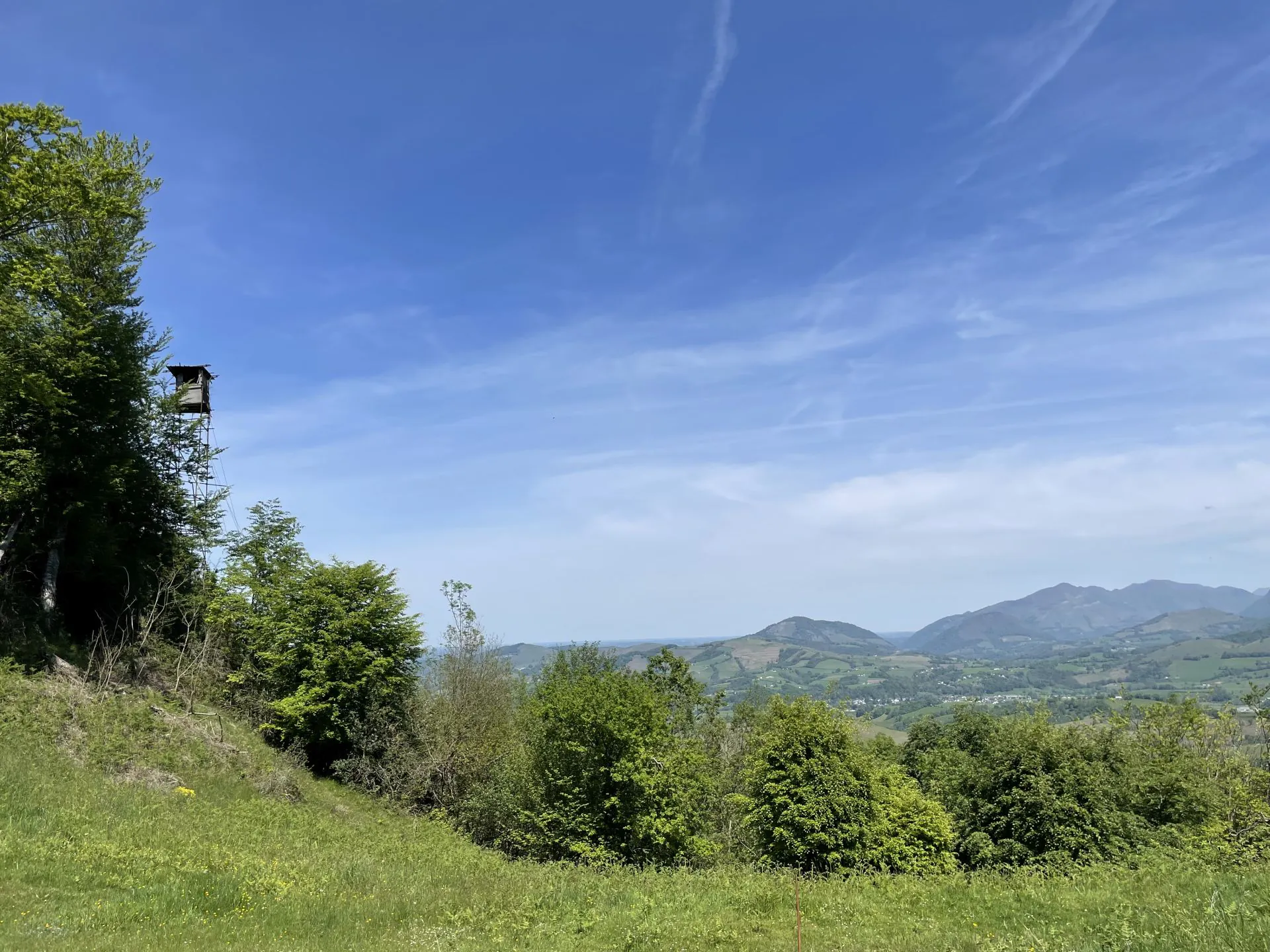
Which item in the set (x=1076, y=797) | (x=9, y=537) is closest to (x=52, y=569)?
(x=9, y=537)

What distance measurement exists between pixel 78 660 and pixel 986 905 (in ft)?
105

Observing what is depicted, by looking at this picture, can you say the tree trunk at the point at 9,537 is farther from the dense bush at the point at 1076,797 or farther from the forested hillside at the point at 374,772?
the dense bush at the point at 1076,797

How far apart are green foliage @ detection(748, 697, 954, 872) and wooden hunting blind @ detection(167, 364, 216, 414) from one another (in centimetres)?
3963

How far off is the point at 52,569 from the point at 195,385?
59.9ft

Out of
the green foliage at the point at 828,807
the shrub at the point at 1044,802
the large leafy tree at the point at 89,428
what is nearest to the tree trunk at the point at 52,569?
the large leafy tree at the point at 89,428

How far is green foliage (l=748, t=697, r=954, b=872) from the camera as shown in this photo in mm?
25094

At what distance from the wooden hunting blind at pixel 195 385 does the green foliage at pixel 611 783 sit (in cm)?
3011

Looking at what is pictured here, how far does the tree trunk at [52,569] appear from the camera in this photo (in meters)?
27.9

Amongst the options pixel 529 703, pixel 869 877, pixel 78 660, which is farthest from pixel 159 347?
pixel 869 877

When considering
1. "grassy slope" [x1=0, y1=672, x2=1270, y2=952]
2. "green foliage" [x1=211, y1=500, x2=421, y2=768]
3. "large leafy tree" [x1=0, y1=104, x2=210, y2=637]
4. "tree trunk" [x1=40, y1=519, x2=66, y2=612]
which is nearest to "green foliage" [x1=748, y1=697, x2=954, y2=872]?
"grassy slope" [x1=0, y1=672, x2=1270, y2=952]

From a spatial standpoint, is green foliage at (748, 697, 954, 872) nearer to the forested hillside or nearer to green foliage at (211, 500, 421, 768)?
the forested hillside

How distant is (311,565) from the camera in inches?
1564

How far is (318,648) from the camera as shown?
3659cm

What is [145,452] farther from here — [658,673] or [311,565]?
[658,673]
